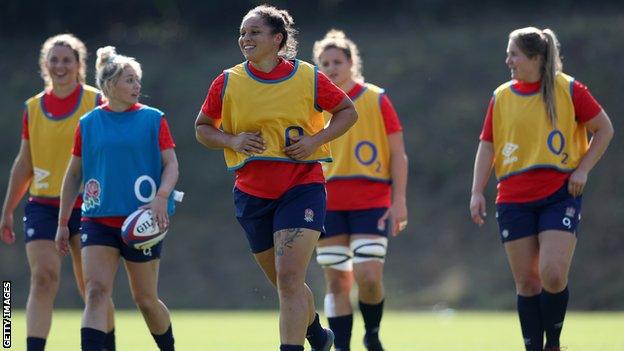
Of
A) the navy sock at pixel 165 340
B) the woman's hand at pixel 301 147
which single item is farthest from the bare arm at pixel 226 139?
the navy sock at pixel 165 340

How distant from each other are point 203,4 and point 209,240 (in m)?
6.74

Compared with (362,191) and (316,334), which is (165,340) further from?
(362,191)

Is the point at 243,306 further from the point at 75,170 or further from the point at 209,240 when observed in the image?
the point at 75,170

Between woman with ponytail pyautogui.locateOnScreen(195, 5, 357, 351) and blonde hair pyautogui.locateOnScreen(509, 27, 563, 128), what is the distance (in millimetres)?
1472

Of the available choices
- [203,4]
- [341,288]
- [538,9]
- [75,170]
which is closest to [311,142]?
[75,170]

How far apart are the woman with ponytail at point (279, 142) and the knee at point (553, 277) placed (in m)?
1.49

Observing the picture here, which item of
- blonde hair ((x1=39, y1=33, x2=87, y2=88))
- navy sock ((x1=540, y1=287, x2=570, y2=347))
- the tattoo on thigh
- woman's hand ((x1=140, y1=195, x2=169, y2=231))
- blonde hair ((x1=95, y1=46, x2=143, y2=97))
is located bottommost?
navy sock ((x1=540, y1=287, x2=570, y2=347))

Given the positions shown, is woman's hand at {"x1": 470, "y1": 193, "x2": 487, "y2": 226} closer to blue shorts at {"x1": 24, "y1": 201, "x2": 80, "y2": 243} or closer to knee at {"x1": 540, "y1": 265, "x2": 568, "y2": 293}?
knee at {"x1": 540, "y1": 265, "x2": 568, "y2": 293}

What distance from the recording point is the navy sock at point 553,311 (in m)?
7.27

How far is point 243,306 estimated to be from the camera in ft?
66.7

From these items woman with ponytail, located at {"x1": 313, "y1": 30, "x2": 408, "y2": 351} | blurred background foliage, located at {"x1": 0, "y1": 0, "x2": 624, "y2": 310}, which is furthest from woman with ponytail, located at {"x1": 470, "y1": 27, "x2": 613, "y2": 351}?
blurred background foliage, located at {"x1": 0, "y1": 0, "x2": 624, "y2": 310}

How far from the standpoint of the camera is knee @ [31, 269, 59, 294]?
7730 mm

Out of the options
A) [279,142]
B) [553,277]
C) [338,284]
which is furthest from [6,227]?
[553,277]

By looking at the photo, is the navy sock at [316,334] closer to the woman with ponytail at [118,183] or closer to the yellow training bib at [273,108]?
the woman with ponytail at [118,183]
